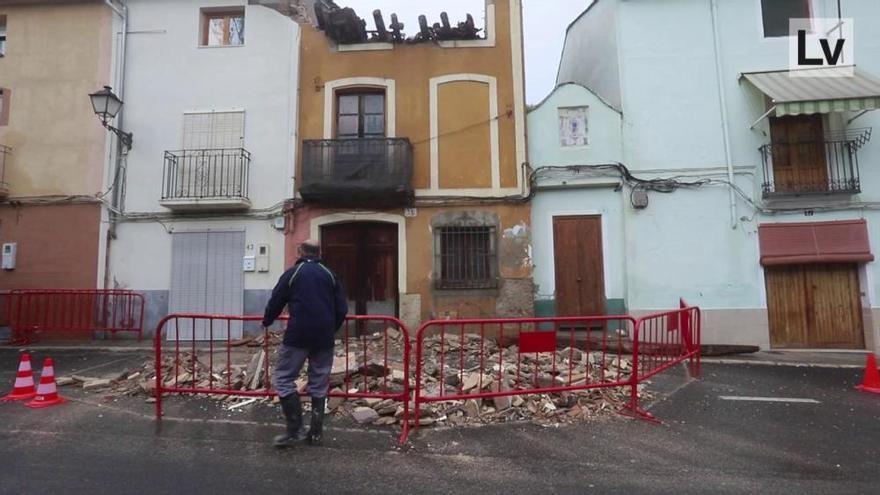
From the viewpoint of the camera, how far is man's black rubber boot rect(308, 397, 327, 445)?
4383 millimetres

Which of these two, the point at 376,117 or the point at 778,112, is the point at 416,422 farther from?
the point at 778,112

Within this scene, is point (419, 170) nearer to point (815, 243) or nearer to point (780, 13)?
point (815, 243)

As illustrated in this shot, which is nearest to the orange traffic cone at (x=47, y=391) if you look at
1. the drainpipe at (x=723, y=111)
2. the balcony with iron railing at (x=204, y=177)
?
the balcony with iron railing at (x=204, y=177)

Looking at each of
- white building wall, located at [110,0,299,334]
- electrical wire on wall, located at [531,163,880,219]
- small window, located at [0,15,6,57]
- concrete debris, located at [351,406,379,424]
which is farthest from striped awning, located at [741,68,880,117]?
small window, located at [0,15,6,57]

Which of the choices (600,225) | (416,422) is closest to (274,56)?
(600,225)

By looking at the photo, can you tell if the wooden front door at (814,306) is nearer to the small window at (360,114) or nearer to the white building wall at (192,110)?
the small window at (360,114)

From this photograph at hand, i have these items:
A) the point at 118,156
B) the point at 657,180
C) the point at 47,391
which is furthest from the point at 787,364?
the point at 118,156

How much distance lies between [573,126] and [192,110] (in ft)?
28.0

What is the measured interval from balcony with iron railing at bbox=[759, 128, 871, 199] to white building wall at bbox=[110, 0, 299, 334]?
10.2 metres

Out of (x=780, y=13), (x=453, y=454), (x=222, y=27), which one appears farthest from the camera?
(x=222, y=27)

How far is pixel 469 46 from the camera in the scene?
426 inches

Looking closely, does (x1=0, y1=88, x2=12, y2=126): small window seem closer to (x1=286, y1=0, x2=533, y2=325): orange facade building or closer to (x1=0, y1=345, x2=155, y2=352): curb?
(x1=0, y1=345, x2=155, y2=352): curb

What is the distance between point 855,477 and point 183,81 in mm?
12987

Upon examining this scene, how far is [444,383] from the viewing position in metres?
5.72
